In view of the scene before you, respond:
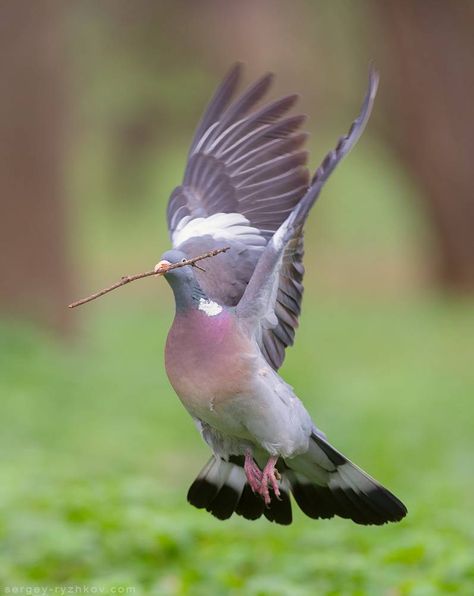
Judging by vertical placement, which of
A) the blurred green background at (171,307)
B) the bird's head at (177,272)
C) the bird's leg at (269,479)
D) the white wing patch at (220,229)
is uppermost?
the blurred green background at (171,307)

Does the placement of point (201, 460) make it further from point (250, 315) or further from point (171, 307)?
point (171, 307)

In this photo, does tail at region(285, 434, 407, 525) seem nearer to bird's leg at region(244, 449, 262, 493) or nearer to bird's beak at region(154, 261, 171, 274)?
bird's leg at region(244, 449, 262, 493)

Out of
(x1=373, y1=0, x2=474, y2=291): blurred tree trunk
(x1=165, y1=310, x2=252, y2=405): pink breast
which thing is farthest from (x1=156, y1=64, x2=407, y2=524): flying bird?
(x1=373, y1=0, x2=474, y2=291): blurred tree trunk

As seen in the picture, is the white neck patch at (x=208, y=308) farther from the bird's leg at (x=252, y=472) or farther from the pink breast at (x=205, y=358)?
the bird's leg at (x=252, y=472)

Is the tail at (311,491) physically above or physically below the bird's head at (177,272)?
below

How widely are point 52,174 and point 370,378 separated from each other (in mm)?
4115

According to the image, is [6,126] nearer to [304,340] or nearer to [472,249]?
[304,340]

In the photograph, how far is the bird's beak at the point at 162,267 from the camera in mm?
3817

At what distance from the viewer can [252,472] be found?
4.24 meters

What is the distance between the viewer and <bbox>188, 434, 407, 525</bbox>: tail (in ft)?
14.5

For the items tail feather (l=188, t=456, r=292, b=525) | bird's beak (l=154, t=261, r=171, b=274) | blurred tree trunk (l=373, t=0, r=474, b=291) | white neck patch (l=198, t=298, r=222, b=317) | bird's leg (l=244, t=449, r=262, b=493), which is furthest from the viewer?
blurred tree trunk (l=373, t=0, r=474, b=291)

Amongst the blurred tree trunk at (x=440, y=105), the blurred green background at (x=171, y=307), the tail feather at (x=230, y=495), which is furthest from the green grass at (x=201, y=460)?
the blurred tree trunk at (x=440, y=105)

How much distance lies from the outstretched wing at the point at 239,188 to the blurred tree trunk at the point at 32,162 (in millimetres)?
8351

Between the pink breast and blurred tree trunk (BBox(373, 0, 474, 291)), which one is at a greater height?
blurred tree trunk (BBox(373, 0, 474, 291))
